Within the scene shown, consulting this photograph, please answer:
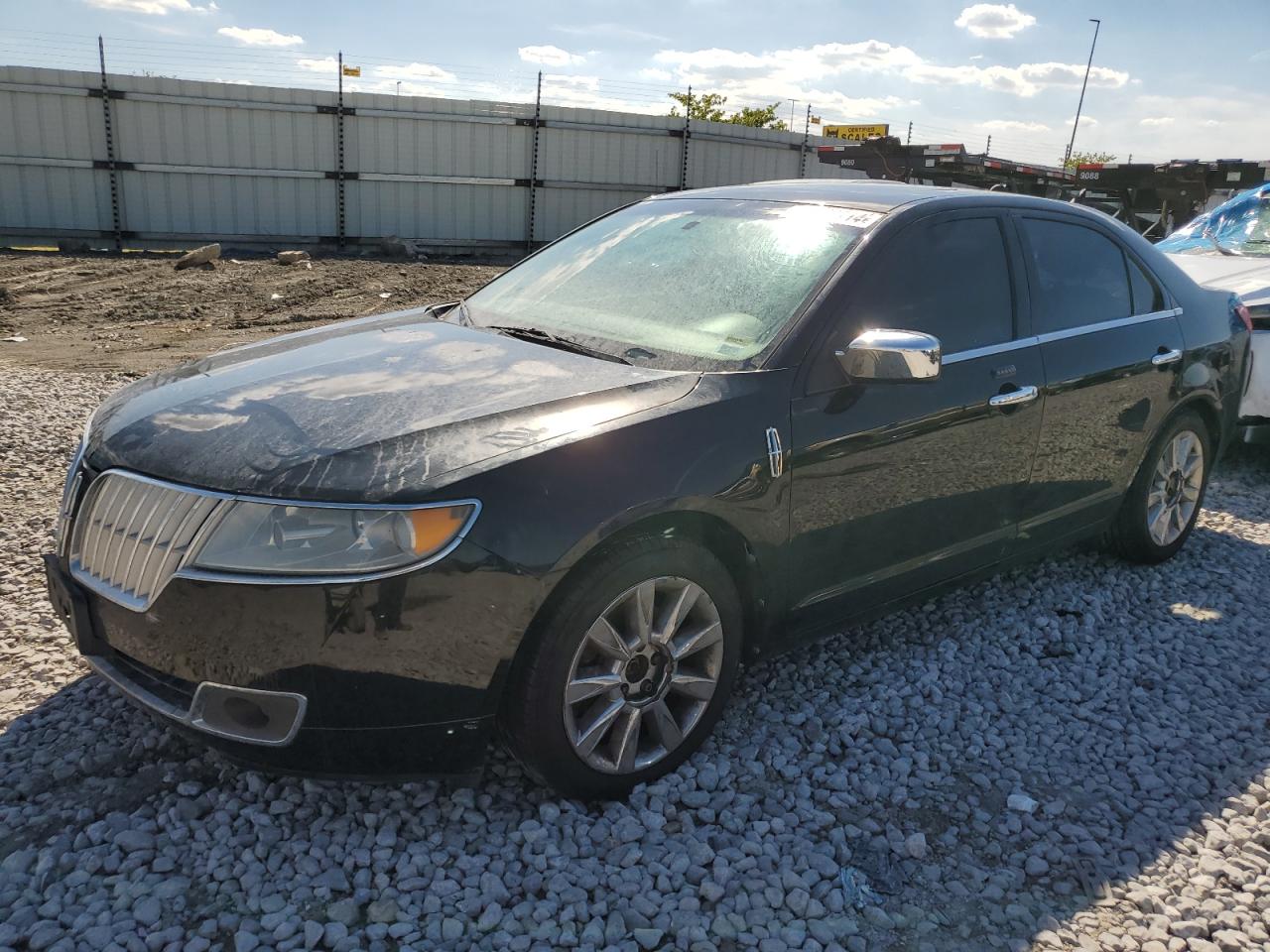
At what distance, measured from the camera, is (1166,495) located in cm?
479

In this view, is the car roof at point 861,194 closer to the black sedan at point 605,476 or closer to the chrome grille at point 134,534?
the black sedan at point 605,476

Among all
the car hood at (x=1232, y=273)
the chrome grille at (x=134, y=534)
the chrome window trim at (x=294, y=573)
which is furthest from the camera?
the car hood at (x=1232, y=273)

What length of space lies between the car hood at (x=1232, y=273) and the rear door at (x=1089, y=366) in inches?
78.5

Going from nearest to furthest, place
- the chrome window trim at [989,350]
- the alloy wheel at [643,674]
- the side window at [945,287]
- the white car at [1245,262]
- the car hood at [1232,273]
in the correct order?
the alloy wheel at [643,674] → the side window at [945,287] → the chrome window trim at [989,350] → the white car at [1245,262] → the car hood at [1232,273]

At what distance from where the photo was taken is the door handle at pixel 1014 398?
3.64 m

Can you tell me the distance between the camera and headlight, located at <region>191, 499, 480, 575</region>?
2.37 metres

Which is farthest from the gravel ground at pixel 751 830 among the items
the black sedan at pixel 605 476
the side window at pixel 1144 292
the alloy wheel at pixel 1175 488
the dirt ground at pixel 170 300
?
the dirt ground at pixel 170 300

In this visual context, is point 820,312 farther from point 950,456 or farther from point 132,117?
Result: point 132,117

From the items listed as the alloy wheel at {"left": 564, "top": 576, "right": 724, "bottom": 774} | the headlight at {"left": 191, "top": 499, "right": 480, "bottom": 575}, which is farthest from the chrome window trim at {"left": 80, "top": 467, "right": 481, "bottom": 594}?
the alloy wheel at {"left": 564, "top": 576, "right": 724, "bottom": 774}

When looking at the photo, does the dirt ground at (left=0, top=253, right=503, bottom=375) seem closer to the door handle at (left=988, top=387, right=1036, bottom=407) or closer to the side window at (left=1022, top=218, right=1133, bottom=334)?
the side window at (left=1022, top=218, right=1133, bottom=334)

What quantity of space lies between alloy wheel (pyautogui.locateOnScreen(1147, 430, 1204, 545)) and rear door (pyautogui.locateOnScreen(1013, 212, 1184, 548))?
286 mm

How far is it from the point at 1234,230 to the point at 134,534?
7964 millimetres

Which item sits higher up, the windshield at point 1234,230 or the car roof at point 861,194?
the car roof at point 861,194

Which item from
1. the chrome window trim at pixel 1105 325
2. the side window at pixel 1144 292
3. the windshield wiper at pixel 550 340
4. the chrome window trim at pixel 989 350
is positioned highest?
the side window at pixel 1144 292
